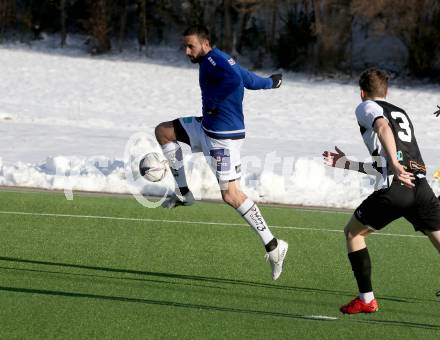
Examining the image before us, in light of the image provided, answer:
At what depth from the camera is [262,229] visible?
886cm

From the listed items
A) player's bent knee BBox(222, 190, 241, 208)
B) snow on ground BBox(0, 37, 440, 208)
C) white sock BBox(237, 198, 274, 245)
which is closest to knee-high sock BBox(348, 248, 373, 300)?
white sock BBox(237, 198, 274, 245)

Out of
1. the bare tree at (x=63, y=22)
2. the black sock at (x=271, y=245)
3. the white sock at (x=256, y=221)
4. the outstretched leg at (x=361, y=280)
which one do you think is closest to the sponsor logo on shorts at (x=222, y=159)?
the white sock at (x=256, y=221)

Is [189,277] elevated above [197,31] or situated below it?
below

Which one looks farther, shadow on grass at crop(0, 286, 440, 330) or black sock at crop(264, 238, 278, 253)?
black sock at crop(264, 238, 278, 253)

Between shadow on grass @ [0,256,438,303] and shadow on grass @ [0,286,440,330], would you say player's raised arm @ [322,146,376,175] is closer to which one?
shadow on grass @ [0,286,440,330]

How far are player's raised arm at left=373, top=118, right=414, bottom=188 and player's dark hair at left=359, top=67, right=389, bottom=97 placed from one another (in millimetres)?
380

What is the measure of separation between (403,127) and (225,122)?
2110 mm

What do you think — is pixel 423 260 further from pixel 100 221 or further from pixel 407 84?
pixel 407 84

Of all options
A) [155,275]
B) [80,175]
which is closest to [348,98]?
[80,175]

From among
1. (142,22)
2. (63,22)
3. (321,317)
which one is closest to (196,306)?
(321,317)

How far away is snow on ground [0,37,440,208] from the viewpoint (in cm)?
1516

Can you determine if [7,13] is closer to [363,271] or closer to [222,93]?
[222,93]

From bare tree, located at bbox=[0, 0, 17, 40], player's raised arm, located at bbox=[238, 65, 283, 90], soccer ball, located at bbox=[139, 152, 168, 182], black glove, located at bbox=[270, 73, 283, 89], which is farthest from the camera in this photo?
bare tree, located at bbox=[0, 0, 17, 40]

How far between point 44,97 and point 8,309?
20.3 m
